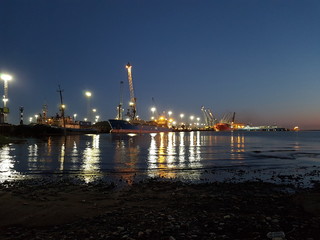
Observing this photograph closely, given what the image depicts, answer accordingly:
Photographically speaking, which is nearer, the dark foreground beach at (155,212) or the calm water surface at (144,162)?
the dark foreground beach at (155,212)

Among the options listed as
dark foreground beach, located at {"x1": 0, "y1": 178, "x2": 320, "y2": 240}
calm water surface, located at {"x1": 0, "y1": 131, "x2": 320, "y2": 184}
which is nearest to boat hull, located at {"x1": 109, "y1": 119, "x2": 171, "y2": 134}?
calm water surface, located at {"x1": 0, "y1": 131, "x2": 320, "y2": 184}

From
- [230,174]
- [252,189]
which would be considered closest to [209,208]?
[252,189]

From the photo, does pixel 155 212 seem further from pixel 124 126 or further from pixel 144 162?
pixel 124 126

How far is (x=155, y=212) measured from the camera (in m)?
8.81

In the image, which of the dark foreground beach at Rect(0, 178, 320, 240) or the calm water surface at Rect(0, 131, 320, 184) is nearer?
the dark foreground beach at Rect(0, 178, 320, 240)

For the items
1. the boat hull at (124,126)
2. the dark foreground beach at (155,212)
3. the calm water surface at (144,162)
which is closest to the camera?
the dark foreground beach at (155,212)

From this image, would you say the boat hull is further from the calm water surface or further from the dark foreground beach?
the dark foreground beach

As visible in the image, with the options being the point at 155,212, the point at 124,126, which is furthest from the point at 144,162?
the point at 124,126

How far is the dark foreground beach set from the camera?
7078 millimetres

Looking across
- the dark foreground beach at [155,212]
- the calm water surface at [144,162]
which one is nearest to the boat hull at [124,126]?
the calm water surface at [144,162]

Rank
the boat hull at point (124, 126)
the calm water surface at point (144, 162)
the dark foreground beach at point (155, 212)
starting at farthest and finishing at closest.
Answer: the boat hull at point (124, 126) < the calm water surface at point (144, 162) < the dark foreground beach at point (155, 212)

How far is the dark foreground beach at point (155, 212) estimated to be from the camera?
7078 mm

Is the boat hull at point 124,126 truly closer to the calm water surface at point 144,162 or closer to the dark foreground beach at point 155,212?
the calm water surface at point 144,162

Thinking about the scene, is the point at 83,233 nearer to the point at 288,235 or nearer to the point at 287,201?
the point at 288,235
